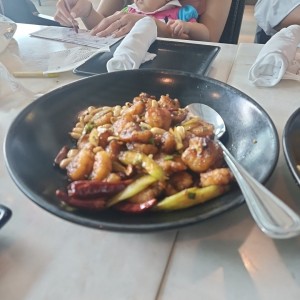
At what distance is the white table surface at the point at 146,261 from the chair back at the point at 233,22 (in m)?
1.16

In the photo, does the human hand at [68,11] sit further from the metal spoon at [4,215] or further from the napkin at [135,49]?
the metal spoon at [4,215]

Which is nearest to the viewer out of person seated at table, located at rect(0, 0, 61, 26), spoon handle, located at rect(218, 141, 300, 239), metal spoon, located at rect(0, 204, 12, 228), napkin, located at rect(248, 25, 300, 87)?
spoon handle, located at rect(218, 141, 300, 239)

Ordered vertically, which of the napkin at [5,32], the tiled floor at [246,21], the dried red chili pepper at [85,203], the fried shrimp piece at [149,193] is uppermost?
the dried red chili pepper at [85,203]

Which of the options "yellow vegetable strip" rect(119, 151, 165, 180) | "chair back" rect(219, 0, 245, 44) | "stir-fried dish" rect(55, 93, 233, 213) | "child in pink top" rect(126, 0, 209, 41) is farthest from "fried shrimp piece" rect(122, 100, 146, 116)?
"chair back" rect(219, 0, 245, 44)

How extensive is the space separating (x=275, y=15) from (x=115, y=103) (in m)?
1.06

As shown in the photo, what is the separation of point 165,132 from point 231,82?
0.40m

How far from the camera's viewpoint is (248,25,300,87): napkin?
32.4 inches

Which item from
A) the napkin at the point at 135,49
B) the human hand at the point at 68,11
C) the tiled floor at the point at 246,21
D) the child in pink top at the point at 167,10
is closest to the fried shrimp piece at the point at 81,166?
the napkin at the point at 135,49

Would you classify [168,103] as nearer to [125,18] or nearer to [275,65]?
[275,65]

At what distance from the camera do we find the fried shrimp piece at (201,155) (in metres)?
0.46

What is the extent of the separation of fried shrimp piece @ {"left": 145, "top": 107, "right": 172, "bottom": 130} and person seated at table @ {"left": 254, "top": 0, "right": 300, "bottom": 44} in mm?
1099

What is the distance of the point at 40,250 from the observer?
16.7 inches

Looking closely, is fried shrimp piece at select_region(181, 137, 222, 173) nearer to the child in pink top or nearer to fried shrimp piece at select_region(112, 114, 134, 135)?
fried shrimp piece at select_region(112, 114, 134, 135)

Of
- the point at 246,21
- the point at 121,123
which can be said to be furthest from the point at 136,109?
the point at 246,21
